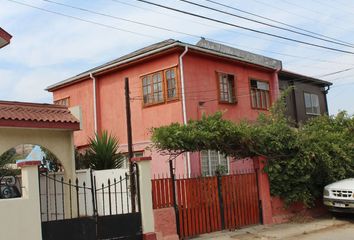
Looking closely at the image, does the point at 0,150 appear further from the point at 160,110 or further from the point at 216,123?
the point at 160,110

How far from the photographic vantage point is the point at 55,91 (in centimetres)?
2377

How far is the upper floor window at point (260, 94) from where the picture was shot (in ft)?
68.8

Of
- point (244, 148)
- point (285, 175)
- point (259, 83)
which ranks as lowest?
point (285, 175)

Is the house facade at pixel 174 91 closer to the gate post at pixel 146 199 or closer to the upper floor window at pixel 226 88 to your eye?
the upper floor window at pixel 226 88

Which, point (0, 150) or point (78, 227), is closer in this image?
point (78, 227)

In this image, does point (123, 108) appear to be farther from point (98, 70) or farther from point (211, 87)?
point (211, 87)

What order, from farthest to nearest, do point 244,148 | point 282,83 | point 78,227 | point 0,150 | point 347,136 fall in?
point 282,83
point 347,136
point 244,148
point 0,150
point 78,227

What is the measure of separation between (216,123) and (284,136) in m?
2.51

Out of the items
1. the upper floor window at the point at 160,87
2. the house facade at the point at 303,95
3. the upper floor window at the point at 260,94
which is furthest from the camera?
the house facade at the point at 303,95

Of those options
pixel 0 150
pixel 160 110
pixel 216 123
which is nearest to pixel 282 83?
pixel 160 110

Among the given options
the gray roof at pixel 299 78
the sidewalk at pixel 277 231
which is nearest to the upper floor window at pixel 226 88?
the gray roof at pixel 299 78

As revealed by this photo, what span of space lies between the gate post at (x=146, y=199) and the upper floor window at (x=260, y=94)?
1169cm

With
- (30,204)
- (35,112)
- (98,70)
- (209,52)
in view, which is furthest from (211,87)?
(30,204)

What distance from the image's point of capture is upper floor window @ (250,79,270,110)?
20984 millimetres
